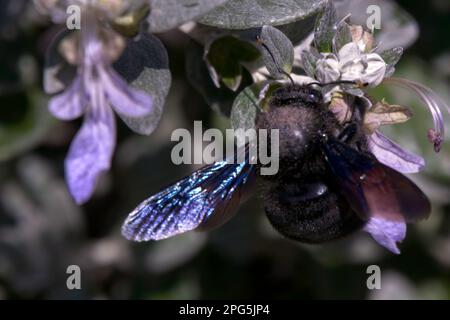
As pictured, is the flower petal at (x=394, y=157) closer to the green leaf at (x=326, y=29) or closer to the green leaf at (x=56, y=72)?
the green leaf at (x=326, y=29)

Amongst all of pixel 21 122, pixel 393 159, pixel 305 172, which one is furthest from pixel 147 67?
pixel 21 122

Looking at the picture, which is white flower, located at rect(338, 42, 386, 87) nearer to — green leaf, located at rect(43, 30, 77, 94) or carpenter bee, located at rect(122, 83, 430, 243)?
carpenter bee, located at rect(122, 83, 430, 243)

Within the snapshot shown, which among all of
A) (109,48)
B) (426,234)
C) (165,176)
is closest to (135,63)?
(109,48)

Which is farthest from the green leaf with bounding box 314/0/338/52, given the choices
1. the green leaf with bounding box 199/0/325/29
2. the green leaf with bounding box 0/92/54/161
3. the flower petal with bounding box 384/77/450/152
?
the green leaf with bounding box 0/92/54/161

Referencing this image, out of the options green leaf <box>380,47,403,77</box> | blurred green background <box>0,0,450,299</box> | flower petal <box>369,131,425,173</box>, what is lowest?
blurred green background <box>0,0,450,299</box>
